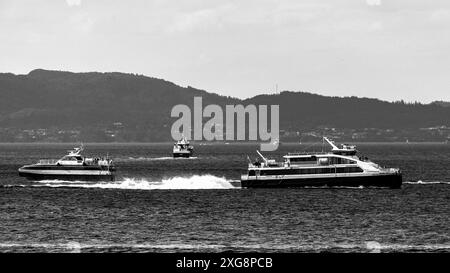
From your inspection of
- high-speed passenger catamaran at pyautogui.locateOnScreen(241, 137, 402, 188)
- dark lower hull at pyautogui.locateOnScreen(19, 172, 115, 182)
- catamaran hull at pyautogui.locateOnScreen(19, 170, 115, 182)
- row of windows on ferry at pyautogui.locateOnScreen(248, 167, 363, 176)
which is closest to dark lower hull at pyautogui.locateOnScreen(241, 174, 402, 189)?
high-speed passenger catamaran at pyautogui.locateOnScreen(241, 137, 402, 188)

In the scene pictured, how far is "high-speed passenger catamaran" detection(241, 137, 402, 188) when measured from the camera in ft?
385

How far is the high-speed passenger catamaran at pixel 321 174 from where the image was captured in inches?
4619

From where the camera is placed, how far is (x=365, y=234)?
212 ft

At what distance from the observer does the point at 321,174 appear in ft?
388

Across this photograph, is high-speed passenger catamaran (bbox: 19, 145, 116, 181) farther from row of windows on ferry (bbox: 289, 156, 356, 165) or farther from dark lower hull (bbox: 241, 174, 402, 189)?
row of windows on ferry (bbox: 289, 156, 356, 165)

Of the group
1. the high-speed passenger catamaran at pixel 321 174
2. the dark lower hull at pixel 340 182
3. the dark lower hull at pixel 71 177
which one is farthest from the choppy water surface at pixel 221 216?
the dark lower hull at pixel 71 177

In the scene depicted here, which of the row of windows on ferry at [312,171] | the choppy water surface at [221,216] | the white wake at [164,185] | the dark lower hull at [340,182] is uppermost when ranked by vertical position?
the row of windows on ferry at [312,171]

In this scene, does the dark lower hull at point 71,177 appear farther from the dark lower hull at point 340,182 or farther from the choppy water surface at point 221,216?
the dark lower hull at point 340,182

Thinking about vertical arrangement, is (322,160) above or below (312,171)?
above

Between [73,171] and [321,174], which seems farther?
[73,171]

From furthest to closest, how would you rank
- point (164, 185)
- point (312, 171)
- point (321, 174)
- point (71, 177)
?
point (71, 177) → point (164, 185) → point (312, 171) → point (321, 174)

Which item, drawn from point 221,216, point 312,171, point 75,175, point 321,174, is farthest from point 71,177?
point 221,216

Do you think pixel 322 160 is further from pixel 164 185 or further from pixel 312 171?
pixel 164 185

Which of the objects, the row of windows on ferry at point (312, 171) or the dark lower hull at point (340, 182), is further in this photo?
the row of windows on ferry at point (312, 171)
